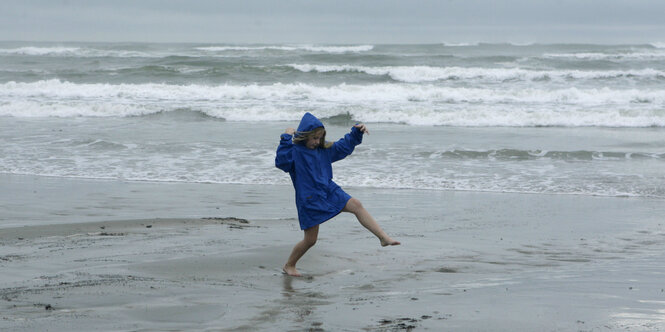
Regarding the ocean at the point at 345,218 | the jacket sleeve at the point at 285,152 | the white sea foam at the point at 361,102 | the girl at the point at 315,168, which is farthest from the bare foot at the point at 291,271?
the white sea foam at the point at 361,102

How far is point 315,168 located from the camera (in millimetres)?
5270

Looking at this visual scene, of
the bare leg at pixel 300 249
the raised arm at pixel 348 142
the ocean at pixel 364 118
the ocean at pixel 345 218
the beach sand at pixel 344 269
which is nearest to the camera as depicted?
the beach sand at pixel 344 269

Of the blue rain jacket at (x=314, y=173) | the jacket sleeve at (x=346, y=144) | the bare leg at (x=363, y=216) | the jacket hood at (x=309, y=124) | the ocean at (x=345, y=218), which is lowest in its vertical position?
the ocean at (x=345, y=218)

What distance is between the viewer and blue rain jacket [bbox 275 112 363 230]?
524 cm

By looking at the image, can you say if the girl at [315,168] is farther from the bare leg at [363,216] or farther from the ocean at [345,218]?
the ocean at [345,218]

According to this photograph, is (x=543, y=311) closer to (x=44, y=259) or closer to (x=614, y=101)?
(x=44, y=259)

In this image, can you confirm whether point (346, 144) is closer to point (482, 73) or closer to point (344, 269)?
point (344, 269)

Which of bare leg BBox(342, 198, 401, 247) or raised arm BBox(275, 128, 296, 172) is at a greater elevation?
raised arm BBox(275, 128, 296, 172)

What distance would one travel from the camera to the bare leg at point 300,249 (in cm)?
543

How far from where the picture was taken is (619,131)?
17.5 meters

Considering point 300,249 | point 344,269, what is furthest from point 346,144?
point 344,269

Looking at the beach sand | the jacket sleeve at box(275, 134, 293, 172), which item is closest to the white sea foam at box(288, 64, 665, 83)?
the beach sand

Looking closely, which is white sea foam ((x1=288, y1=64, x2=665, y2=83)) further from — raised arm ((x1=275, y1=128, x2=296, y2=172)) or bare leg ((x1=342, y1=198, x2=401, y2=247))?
raised arm ((x1=275, y1=128, x2=296, y2=172))

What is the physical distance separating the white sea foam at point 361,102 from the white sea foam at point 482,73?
10.8 ft
